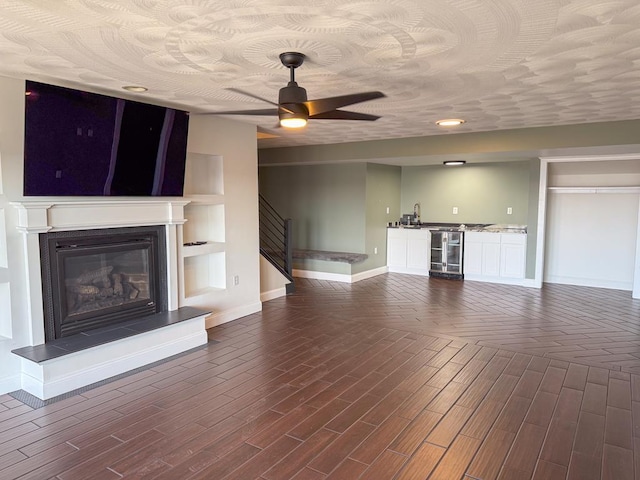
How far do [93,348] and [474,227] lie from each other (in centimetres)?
655

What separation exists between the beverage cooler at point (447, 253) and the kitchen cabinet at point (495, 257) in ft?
0.39

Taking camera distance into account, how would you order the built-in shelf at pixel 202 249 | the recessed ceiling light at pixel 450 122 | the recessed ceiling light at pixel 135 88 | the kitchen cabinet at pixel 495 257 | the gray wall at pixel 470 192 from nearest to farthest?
the recessed ceiling light at pixel 135 88
the built-in shelf at pixel 202 249
the recessed ceiling light at pixel 450 122
the kitchen cabinet at pixel 495 257
the gray wall at pixel 470 192

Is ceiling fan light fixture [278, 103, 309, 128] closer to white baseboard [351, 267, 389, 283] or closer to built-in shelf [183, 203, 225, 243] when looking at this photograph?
built-in shelf [183, 203, 225, 243]

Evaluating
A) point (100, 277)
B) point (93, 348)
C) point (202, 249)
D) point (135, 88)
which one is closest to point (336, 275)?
point (202, 249)

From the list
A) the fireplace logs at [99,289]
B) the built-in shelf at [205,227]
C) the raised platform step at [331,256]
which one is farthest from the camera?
the raised platform step at [331,256]

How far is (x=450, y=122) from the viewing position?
4.98m

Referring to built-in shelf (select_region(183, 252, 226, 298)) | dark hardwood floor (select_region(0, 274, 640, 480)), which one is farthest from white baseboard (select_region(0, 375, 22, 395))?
built-in shelf (select_region(183, 252, 226, 298))

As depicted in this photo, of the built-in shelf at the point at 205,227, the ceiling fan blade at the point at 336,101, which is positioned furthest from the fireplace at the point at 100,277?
the ceiling fan blade at the point at 336,101

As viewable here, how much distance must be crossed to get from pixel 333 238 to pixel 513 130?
12.3ft

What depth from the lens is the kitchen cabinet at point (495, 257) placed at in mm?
7223

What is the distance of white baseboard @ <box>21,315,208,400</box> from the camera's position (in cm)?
325

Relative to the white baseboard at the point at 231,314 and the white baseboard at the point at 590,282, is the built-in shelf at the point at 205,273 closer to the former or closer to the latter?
the white baseboard at the point at 231,314

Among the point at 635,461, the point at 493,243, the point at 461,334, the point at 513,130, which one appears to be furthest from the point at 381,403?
the point at 493,243

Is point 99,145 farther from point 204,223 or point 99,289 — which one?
point 204,223
